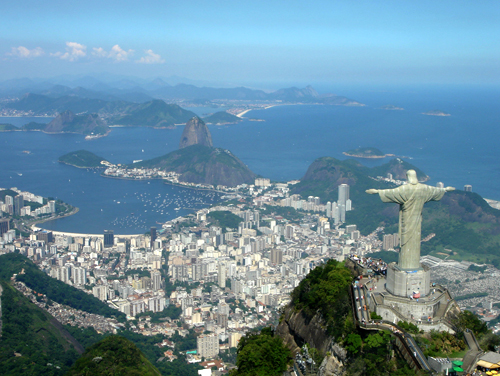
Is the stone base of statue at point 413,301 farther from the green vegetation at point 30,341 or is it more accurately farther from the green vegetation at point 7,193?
the green vegetation at point 7,193

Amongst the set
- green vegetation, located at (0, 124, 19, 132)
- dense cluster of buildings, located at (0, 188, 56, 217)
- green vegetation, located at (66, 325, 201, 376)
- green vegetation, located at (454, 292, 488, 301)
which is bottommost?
green vegetation, located at (66, 325, 201, 376)

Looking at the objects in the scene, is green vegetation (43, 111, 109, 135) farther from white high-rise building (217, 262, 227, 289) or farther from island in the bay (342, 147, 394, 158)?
white high-rise building (217, 262, 227, 289)

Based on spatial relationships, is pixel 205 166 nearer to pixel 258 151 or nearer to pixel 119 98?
pixel 258 151

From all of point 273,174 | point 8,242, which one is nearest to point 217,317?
point 8,242

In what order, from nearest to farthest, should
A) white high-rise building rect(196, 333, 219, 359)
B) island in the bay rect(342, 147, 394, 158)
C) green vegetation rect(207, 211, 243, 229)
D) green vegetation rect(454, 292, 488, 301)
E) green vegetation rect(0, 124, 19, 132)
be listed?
white high-rise building rect(196, 333, 219, 359), green vegetation rect(454, 292, 488, 301), green vegetation rect(207, 211, 243, 229), island in the bay rect(342, 147, 394, 158), green vegetation rect(0, 124, 19, 132)

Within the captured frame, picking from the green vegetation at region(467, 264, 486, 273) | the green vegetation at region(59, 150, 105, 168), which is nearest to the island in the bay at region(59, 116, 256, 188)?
the green vegetation at region(59, 150, 105, 168)

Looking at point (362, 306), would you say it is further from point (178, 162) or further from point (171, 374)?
point (178, 162)
